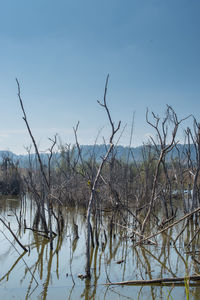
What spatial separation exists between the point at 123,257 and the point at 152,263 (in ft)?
2.07

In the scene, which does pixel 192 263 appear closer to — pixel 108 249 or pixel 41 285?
pixel 108 249

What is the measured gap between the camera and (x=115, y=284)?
16.0 ft

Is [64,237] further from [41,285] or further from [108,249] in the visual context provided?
[41,285]

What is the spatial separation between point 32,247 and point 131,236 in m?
2.35

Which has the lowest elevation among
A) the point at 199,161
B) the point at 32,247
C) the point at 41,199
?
the point at 32,247

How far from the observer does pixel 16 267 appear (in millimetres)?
5992

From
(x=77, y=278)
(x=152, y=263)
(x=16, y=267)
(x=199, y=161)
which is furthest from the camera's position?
(x=199, y=161)

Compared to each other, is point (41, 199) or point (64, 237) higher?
point (41, 199)

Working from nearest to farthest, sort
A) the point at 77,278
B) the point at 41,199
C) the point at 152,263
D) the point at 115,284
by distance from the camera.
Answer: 1. the point at 115,284
2. the point at 77,278
3. the point at 152,263
4. the point at 41,199

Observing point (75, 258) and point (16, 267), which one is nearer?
point (16, 267)

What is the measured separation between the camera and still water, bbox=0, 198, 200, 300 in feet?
15.4

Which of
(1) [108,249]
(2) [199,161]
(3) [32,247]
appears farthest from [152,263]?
(3) [32,247]

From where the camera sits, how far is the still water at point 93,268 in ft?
15.4

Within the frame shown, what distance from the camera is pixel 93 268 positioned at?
19.6 ft
